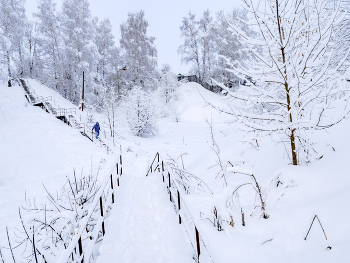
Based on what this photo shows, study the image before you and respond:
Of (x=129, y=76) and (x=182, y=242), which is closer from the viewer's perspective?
(x=182, y=242)

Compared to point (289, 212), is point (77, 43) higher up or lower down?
higher up

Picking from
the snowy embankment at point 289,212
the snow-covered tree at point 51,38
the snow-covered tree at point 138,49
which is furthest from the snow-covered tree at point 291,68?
the snow-covered tree at point 51,38

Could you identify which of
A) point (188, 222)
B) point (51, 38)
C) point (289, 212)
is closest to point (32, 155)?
point (188, 222)

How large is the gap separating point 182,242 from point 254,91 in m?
2.88

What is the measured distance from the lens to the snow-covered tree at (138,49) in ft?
84.7

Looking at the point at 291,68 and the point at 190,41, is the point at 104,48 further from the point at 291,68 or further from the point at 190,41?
the point at 291,68

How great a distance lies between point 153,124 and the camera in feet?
60.8

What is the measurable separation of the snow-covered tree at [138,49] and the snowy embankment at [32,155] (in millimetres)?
13372

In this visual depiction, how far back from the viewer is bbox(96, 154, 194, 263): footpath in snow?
2.76 metres

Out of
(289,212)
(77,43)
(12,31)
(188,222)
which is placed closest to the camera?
(289,212)

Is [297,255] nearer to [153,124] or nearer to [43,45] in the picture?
[153,124]

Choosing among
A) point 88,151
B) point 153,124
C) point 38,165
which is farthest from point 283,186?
point 153,124

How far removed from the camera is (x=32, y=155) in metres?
9.84

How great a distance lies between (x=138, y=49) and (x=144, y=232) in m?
26.5
